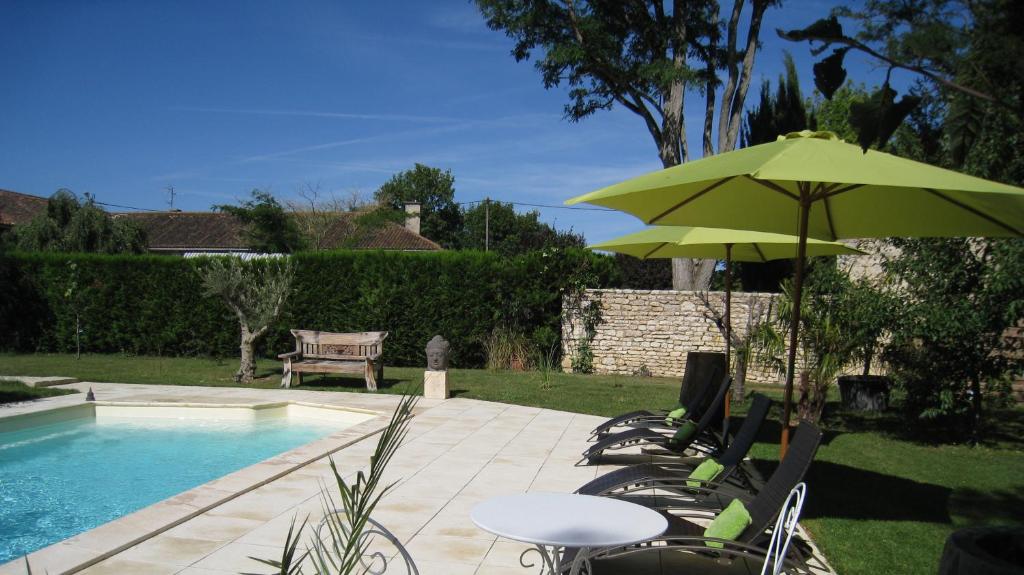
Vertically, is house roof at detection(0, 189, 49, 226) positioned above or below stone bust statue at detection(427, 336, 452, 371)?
above

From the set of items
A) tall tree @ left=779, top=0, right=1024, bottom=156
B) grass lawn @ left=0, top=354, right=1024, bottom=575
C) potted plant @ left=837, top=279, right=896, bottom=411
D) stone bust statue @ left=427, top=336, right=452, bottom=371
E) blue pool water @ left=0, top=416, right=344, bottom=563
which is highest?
tall tree @ left=779, top=0, right=1024, bottom=156

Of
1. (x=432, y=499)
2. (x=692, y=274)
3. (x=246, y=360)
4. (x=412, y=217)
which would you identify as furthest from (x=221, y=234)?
(x=432, y=499)

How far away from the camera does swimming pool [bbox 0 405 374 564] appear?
637 centimetres

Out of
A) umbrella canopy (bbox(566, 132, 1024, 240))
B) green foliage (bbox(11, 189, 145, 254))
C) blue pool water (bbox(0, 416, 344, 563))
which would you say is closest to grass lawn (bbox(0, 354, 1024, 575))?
umbrella canopy (bbox(566, 132, 1024, 240))

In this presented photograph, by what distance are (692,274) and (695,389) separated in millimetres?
10780

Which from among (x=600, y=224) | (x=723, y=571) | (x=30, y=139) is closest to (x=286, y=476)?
(x=723, y=571)

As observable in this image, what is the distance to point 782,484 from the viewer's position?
147 inches

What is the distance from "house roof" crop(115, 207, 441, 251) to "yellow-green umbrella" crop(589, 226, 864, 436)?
24.4 m

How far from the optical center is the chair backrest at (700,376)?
7.18m

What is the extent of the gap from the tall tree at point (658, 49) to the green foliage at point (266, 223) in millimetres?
13425

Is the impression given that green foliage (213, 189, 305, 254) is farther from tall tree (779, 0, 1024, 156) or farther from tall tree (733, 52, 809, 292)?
tall tree (779, 0, 1024, 156)

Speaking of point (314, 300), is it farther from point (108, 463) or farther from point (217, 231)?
point (217, 231)

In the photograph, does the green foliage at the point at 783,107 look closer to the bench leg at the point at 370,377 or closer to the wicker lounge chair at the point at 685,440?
the bench leg at the point at 370,377

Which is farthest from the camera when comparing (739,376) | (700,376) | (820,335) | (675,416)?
(739,376)
